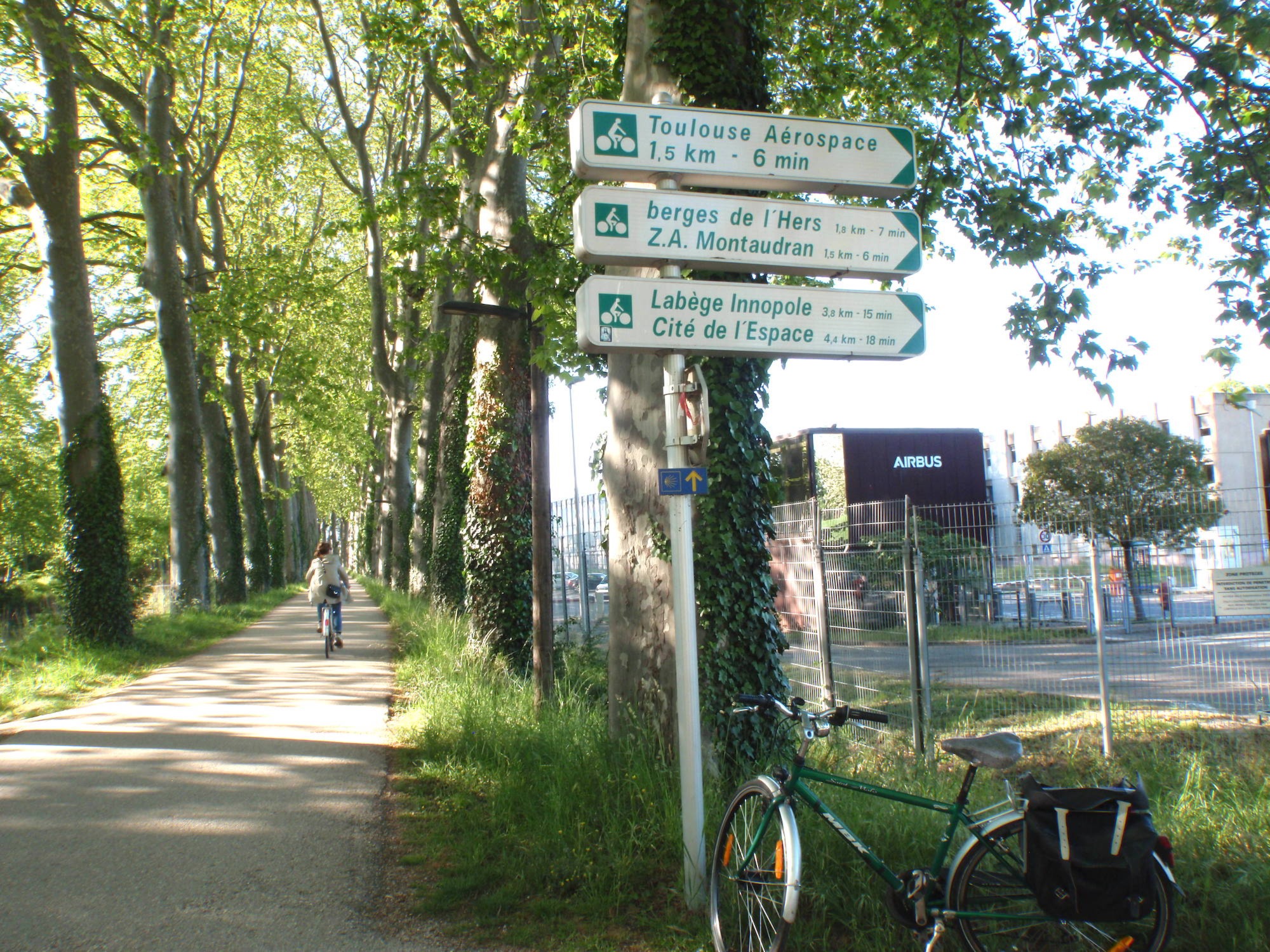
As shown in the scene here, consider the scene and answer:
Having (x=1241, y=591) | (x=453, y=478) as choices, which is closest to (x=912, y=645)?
(x=1241, y=591)

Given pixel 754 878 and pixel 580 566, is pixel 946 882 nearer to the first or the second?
pixel 754 878

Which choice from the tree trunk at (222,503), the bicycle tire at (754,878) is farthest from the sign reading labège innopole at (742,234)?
the tree trunk at (222,503)

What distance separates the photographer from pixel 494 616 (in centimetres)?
1242

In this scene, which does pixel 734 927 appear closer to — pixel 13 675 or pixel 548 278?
pixel 548 278

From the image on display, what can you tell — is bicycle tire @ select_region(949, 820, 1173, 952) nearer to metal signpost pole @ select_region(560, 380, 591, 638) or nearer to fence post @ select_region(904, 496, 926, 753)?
fence post @ select_region(904, 496, 926, 753)

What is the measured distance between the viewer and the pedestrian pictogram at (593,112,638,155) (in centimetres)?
424

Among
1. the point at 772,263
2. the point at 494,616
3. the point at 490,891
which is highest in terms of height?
the point at 772,263

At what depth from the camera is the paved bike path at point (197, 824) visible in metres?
4.48

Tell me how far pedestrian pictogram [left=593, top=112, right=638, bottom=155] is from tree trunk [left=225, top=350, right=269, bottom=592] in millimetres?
25483

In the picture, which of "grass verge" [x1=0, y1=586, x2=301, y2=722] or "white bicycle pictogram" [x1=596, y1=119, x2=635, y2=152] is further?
"grass verge" [x1=0, y1=586, x2=301, y2=722]

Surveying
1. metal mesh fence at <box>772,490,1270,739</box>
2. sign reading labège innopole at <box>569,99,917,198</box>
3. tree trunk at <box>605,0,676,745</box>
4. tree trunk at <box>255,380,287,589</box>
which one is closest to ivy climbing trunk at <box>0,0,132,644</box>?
metal mesh fence at <box>772,490,1270,739</box>

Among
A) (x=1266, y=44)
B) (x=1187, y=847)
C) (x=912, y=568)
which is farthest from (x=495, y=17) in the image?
(x=1187, y=847)

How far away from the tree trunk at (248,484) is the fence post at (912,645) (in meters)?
22.8

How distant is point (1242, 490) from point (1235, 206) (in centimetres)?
283
